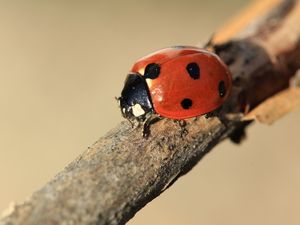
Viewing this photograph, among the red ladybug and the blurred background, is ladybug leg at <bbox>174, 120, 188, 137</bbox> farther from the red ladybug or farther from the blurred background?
the blurred background

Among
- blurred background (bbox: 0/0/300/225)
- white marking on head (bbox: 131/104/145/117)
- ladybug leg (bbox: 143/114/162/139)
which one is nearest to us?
ladybug leg (bbox: 143/114/162/139)

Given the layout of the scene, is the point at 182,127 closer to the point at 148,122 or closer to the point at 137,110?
the point at 148,122

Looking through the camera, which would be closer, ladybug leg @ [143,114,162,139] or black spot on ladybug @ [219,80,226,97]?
ladybug leg @ [143,114,162,139]

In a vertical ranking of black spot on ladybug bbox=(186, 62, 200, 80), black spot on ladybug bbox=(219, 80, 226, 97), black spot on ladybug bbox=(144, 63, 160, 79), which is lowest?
black spot on ladybug bbox=(219, 80, 226, 97)

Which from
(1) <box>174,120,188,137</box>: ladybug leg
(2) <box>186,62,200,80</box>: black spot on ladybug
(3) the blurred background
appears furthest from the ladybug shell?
(3) the blurred background

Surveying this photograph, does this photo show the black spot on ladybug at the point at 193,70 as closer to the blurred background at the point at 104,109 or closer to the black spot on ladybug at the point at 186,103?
the black spot on ladybug at the point at 186,103

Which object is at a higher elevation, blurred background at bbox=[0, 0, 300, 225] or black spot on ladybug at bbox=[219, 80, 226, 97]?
black spot on ladybug at bbox=[219, 80, 226, 97]

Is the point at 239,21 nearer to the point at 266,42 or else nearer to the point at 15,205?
the point at 266,42
